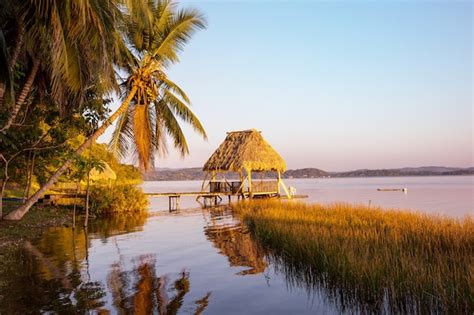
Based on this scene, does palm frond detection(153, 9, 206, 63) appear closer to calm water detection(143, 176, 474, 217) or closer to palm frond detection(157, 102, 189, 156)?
palm frond detection(157, 102, 189, 156)

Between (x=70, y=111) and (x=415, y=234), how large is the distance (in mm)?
11535

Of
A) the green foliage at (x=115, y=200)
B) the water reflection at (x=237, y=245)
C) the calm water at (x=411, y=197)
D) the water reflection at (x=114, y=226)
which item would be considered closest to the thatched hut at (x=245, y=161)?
the calm water at (x=411, y=197)

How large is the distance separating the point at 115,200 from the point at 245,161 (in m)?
9.06

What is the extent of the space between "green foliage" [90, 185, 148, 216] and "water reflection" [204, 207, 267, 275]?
20.6 feet

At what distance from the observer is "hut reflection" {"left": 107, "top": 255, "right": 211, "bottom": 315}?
576 centimetres

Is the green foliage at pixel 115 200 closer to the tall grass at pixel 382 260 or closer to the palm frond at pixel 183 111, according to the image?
the palm frond at pixel 183 111

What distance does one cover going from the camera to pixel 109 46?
36.9 ft

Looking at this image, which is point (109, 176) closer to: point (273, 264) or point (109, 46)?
point (109, 46)

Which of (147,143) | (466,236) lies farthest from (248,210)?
(466,236)

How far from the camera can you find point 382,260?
21.7 feet

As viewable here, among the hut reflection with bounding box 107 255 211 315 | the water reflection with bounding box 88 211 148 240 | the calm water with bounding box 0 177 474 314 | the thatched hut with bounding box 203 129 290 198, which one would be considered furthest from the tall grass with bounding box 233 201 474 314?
the thatched hut with bounding box 203 129 290 198

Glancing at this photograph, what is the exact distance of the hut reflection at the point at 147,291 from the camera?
18.9 ft

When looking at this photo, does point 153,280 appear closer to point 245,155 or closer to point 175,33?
point 175,33

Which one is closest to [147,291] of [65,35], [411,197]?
[65,35]
